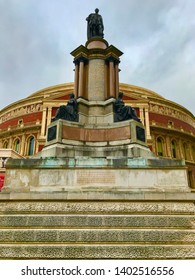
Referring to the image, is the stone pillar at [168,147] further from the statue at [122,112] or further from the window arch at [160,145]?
the statue at [122,112]

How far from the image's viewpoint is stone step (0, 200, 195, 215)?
6109 mm

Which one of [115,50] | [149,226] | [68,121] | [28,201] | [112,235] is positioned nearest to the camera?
[112,235]

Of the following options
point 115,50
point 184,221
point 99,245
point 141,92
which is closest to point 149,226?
point 184,221

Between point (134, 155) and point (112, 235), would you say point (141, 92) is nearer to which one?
point (134, 155)

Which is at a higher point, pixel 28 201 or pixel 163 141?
pixel 163 141

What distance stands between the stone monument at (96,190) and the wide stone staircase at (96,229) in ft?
0.06

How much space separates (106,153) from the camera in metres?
8.74

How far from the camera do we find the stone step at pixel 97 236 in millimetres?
5160

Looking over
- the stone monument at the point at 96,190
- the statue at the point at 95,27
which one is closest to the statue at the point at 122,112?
the stone monument at the point at 96,190

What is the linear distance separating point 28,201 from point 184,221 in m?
3.51

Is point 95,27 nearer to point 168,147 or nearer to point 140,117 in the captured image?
point 140,117

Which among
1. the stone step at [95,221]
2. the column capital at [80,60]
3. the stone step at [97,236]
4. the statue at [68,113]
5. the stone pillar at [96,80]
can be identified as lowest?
the stone step at [97,236]

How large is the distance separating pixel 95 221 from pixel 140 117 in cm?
3214
